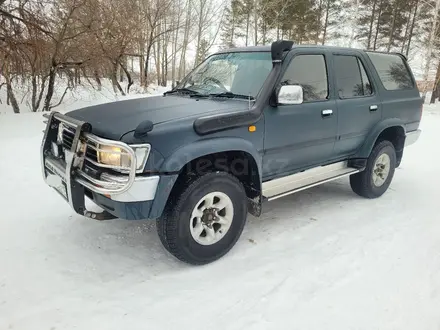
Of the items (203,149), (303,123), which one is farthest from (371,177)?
(203,149)

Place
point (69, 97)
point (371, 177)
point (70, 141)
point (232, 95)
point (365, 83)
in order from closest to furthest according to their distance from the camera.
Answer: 1. point (70, 141)
2. point (232, 95)
3. point (365, 83)
4. point (371, 177)
5. point (69, 97)

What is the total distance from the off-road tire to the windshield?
6.59 feet

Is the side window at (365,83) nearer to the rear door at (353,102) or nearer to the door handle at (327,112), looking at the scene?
the rear door at (353,102)

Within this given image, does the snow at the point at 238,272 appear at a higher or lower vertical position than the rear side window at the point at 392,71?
lower

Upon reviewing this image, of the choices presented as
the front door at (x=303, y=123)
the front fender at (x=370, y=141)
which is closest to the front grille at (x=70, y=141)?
the front door at (x=303, y=123)

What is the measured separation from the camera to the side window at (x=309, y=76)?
347 cm

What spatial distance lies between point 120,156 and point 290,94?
159cm

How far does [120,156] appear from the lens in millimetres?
2568

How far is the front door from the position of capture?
3332 mm

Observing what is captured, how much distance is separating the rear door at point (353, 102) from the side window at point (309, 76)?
218 mm

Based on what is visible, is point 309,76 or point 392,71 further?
point 392,71

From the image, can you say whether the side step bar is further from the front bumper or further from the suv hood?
the front bumper

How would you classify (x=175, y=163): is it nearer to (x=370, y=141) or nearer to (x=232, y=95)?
(x=232, y=95)

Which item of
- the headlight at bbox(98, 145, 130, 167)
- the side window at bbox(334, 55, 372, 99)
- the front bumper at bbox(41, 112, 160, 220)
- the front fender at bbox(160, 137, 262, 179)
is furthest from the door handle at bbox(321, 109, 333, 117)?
the headlight at bbox(98, 145, 130, 167)
